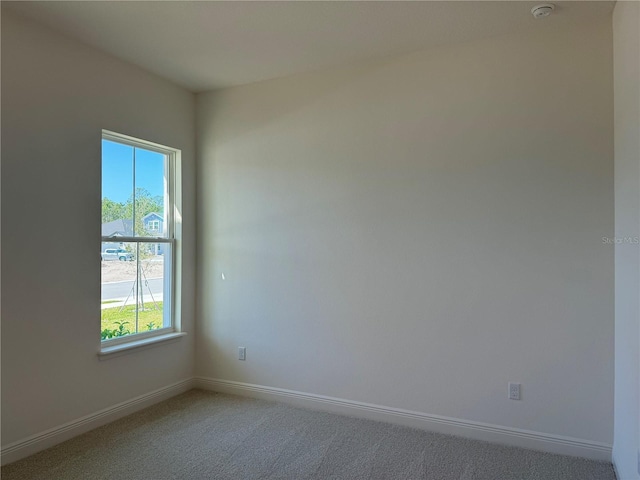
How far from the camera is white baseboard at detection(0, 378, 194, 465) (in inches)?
102

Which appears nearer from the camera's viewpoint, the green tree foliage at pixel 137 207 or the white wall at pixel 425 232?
the white wall at pixel 425 232

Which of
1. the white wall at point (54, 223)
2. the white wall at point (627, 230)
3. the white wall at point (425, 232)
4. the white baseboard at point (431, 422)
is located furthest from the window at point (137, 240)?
the white wall at point (627, 230)

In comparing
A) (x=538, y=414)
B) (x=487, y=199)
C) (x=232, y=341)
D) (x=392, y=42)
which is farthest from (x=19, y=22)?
(x=538, y=414)

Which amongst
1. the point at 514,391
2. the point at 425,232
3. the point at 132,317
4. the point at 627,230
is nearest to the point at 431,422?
the point at 514,391

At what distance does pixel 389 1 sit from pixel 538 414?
2.57 metres

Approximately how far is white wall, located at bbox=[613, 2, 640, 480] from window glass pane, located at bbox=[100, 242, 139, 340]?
3180 millimetres

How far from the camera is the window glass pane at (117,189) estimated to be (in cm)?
323

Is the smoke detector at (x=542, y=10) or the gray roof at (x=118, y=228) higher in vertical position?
the smoke detector at (x=542, y=10)

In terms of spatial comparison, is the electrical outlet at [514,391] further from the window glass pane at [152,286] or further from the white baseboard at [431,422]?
the window glass pane at [152,286]

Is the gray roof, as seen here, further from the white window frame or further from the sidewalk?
the sidewalk

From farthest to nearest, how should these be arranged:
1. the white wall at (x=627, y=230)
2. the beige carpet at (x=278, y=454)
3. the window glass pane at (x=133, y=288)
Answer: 1. the window glass pane at (x=133, y=288)
2. the beige carpet at (x=278, y=454)
3. the white wall at (x=627, y=230)

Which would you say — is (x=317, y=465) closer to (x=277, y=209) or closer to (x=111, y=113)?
(x=277, y=209)

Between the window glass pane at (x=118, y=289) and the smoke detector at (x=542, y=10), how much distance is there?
10.1ft

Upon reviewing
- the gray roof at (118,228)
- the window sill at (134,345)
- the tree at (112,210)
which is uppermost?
the tree at (112,210)
